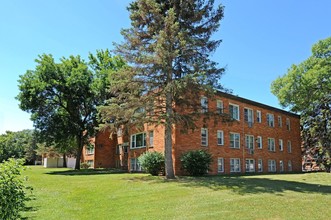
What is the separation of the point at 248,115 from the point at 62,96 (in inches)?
→ 754

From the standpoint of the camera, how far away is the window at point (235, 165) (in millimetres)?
27163

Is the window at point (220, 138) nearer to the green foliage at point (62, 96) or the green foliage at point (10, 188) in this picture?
the green foliage at point (62, 96)

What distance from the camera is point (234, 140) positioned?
28.1 meters

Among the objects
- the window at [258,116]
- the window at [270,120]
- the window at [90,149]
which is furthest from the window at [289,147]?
the window at [90,149]

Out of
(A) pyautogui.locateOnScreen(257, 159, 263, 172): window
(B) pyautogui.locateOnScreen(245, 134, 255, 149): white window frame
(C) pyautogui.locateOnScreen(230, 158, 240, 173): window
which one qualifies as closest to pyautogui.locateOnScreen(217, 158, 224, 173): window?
(C) pyautogui.locateOnScreen(230, 158, 240, 173): window

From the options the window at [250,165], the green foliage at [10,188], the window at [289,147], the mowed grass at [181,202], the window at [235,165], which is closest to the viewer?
the green foliage at [10,188]

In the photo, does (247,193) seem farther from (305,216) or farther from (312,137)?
(312,137)

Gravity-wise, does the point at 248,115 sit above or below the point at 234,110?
below

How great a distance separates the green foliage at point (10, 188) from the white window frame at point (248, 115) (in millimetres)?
26355

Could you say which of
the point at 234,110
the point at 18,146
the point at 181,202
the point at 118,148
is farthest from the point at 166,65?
the point at 18,146

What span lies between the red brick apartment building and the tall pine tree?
3553mm

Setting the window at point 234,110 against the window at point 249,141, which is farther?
the window at point 249,141

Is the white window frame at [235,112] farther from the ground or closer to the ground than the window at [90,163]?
farther from the ground

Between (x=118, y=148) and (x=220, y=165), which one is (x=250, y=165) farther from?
(x=118, y=148)
